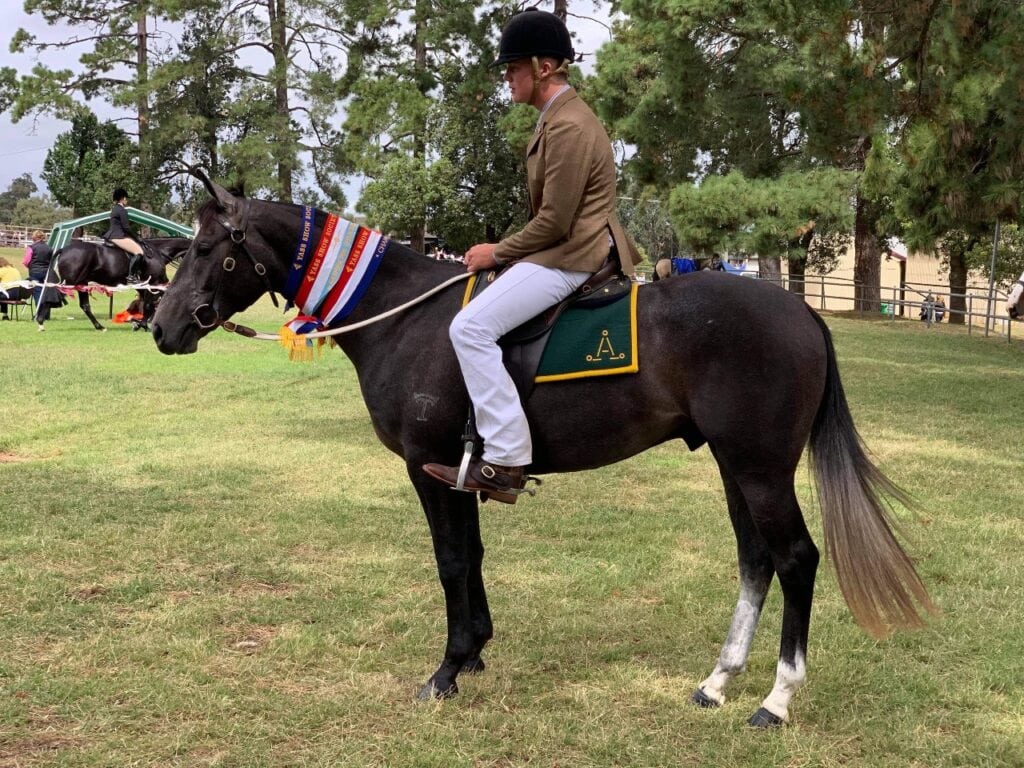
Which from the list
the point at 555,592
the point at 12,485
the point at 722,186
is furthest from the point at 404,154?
the point at 555,592

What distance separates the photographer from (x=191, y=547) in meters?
5.77

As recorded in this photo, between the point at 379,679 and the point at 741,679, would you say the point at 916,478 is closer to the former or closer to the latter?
the point at 741,679

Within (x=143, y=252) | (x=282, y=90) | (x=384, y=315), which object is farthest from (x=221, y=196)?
(x=282, y=90)

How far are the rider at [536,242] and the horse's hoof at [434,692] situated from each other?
0.81 m

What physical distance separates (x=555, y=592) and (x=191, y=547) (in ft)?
7.33

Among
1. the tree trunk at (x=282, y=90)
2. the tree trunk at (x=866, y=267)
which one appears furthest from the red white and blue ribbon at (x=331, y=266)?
the tree trunk at (x=282, y=90)

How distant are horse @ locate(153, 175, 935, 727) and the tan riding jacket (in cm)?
30

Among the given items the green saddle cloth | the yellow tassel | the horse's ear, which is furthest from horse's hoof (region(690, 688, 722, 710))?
the horse's ear

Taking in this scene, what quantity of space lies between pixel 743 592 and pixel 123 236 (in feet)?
57.6

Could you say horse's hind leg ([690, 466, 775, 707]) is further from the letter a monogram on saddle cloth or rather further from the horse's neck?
the horse's neck

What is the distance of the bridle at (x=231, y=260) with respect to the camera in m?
3.99

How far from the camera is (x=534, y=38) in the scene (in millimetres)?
3664

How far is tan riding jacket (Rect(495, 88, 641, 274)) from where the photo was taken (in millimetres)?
3623

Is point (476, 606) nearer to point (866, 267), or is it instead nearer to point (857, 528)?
point (857, 528)
